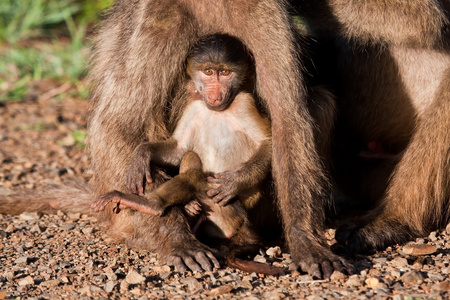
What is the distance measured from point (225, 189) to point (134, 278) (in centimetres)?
67

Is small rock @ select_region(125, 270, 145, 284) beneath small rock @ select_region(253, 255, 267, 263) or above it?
beneath

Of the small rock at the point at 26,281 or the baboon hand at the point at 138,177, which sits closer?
the small rock at the point at 26,281

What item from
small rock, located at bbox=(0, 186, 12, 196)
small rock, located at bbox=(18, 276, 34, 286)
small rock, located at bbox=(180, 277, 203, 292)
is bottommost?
small rock, located at bbox=(18, 276, 34, 286)

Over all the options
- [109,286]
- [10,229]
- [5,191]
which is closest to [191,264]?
[109,286]

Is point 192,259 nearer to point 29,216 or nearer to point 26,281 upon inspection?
point 26,281

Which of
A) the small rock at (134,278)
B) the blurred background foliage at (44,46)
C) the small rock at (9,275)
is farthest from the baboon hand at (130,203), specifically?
the blurred background foliage at (44,46)

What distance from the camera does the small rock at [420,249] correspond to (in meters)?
3.93

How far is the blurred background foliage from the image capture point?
23.5 ft

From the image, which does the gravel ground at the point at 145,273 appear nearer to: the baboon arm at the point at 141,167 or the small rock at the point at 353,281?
the small rock at the point at 353,281

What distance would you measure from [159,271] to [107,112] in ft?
3.17

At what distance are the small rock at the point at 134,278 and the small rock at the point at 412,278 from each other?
1154mm

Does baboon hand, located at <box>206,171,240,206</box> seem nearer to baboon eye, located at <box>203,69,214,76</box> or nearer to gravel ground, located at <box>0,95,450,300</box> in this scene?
gravel ground, located at <box>0,95,450,300</box>

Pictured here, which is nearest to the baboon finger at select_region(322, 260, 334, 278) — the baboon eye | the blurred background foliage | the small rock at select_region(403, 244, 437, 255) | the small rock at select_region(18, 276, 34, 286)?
the small rock at select_region(403, 244, 437, 255)

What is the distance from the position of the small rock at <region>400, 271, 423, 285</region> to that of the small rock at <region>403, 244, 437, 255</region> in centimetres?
41
